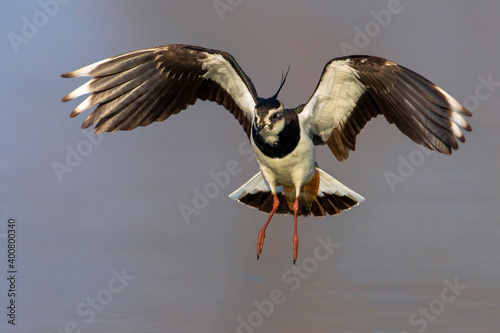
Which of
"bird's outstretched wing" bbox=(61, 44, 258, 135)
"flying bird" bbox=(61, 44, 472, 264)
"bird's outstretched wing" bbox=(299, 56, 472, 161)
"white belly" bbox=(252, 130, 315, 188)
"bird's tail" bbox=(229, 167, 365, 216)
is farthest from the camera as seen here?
"bird's tail" bbox=(229, 167, 365, 216)

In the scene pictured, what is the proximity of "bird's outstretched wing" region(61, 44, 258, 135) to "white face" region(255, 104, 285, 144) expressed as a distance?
0.48 metres

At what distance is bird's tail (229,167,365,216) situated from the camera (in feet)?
22.4

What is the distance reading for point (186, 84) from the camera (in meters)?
6.59

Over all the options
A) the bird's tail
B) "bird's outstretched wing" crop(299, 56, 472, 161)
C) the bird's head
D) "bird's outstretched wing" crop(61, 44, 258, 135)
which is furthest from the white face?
the bird's tail

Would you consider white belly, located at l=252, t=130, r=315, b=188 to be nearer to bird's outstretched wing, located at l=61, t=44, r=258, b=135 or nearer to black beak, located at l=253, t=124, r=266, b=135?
black beak, located at l=253, t=124, r=266, b=135

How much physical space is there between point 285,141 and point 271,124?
0.22 meters

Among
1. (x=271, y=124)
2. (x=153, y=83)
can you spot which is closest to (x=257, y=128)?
(x=271, y=124)

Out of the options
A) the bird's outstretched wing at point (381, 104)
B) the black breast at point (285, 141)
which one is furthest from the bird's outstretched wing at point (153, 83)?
the bird's outstretched wing at point (381, 104)

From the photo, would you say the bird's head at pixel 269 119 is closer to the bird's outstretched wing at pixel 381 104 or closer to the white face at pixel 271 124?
the white face at pixel 271 124

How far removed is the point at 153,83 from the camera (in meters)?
6.42

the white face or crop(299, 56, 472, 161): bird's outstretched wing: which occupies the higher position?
crop(299, 56, 472, 161): bird's outstretched wing

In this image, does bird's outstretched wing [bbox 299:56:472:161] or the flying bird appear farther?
the flying bird

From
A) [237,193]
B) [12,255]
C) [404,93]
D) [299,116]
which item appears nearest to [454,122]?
[404,93]

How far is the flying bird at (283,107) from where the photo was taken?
584 cm
